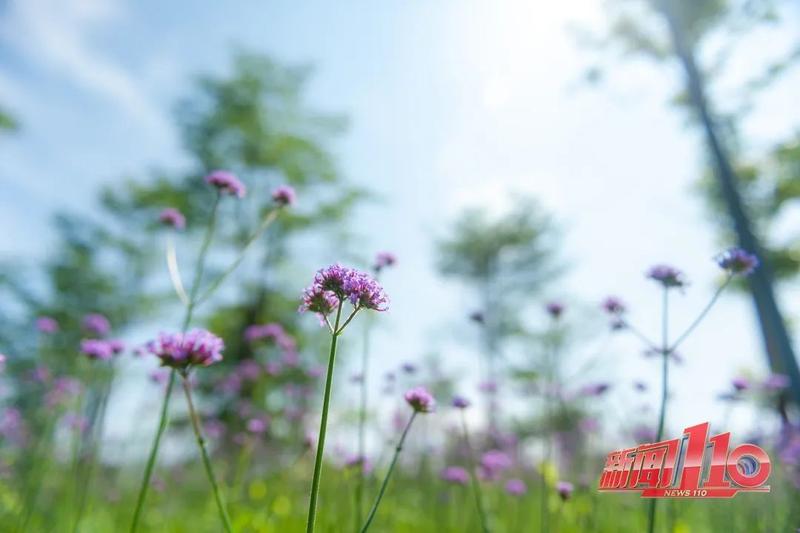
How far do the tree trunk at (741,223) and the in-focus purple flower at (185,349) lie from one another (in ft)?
33.7

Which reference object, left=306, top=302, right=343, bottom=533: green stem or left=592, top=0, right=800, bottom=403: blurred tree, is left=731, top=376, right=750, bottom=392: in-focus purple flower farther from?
left=592, top=0, right=800, bottom=403: blurred tree

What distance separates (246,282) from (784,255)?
20065 mm

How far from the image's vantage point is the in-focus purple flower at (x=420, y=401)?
1989 mm

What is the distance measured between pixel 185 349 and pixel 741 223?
1274cm

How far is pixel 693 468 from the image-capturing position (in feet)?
4.69

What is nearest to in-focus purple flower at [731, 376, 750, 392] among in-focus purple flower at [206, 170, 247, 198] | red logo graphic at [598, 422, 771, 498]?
red logo graphic at [598, 422, 771, 498]

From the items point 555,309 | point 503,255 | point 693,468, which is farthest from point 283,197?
point 503,255

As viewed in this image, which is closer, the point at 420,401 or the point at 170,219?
the point at 420,401

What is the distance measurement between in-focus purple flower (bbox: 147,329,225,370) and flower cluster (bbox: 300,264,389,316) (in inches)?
16.4

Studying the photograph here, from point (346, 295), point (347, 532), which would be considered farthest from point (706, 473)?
point (347, 532)

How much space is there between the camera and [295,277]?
19.0m

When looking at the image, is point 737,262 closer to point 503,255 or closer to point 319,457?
point 319,457

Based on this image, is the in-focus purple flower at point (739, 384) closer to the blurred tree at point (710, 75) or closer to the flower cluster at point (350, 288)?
the flower cluster at point (350, 288)

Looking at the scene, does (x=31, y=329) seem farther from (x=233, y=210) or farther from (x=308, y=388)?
(x=308, y=388)
